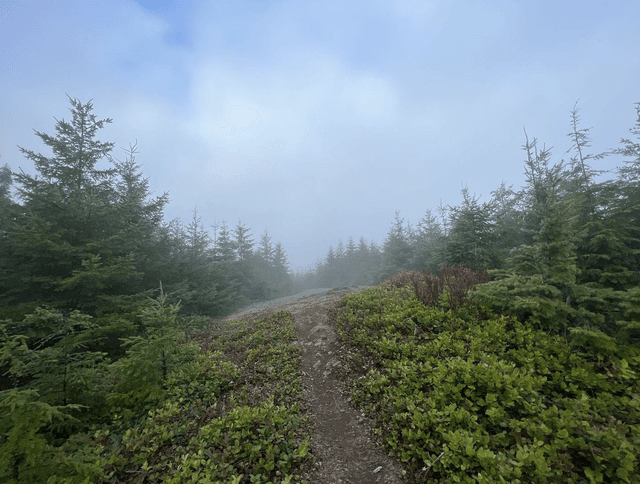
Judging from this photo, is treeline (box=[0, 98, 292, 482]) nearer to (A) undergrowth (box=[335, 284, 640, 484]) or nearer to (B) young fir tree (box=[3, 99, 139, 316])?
(B) young fir tree (box=[3, 99, 139, 316])

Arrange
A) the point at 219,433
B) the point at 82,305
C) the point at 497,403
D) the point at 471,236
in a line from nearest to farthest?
the point at 497,403
the point at 219,433
the point at 82,305
the point at 471,236

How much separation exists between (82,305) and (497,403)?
1267 centimetres

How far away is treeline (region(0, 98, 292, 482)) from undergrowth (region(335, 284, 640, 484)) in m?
4.61

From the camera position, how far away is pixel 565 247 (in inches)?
222

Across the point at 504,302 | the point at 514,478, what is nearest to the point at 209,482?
the point at 514,478

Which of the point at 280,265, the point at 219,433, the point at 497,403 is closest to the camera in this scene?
the point at 497,403

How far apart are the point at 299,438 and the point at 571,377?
4916 millimetres

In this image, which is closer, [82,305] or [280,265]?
[82,305]

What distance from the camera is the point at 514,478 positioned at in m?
2.71

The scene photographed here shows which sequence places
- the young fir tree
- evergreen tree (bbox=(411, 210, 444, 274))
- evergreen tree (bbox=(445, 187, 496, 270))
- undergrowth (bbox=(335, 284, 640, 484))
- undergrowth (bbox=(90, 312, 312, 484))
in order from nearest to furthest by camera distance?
1. undergrowth (bbox=(335, 284, 640, 484))
2. undergrowth (bbox=(90, 312, 312, 484))
3. the young fir tree
4. evergreen tree (bbox=(445, 187, 496, 270))
5. evergreen tree (bbox=(411, 210, 444, 274))

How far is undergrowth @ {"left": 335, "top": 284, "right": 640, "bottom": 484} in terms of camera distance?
2742 mm

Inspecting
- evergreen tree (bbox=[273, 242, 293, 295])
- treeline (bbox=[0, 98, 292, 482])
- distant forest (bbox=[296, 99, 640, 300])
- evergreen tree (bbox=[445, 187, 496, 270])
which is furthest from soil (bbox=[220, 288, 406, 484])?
evergreen tree (bbox=[273, 242, 293, 295])

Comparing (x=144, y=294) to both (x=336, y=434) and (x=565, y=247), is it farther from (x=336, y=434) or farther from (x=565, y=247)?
(x=565, y=247)

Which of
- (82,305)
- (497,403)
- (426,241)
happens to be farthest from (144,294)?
(426,241)
